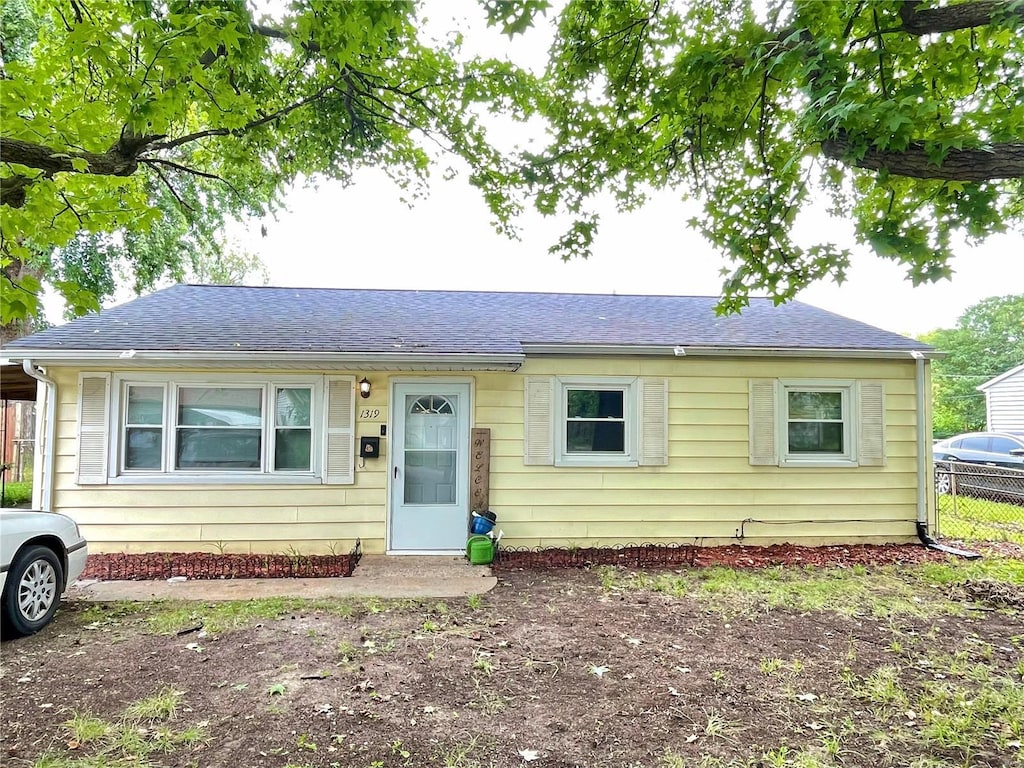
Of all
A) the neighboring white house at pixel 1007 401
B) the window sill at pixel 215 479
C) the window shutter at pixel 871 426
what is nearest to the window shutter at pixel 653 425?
the window shutter at pixel 871 426

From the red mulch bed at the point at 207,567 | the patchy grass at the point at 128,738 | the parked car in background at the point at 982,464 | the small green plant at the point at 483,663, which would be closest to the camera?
the patchy grass at the point at 128,738

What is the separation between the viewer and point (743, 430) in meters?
7.01

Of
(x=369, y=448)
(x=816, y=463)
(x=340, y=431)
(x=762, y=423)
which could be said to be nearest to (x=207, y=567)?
(x=340, y=431)

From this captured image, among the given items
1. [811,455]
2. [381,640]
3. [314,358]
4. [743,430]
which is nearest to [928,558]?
[811,455]

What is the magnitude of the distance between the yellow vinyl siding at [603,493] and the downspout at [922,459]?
90 millimetres

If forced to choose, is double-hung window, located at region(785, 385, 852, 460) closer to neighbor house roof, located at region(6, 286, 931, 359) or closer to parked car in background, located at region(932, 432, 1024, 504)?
neighbor house roof, located at region(6, 286, 931, 359)

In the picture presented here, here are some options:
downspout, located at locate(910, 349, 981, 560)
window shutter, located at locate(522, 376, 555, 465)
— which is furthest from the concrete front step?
downspout, located at locate(910, 349, 981, 560)

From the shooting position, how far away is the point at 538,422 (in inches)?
265

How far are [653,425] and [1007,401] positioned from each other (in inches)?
787

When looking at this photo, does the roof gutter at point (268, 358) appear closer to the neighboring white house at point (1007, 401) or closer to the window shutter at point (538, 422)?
the window shutter at point (538, 422)

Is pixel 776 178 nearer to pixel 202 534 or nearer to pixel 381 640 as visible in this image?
pixel 381 640

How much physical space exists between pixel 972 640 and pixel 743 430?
3.20 meters

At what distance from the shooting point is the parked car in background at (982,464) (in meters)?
9.65

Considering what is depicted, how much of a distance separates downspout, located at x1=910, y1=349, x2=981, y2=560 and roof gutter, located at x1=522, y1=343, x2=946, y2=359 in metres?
0.19
